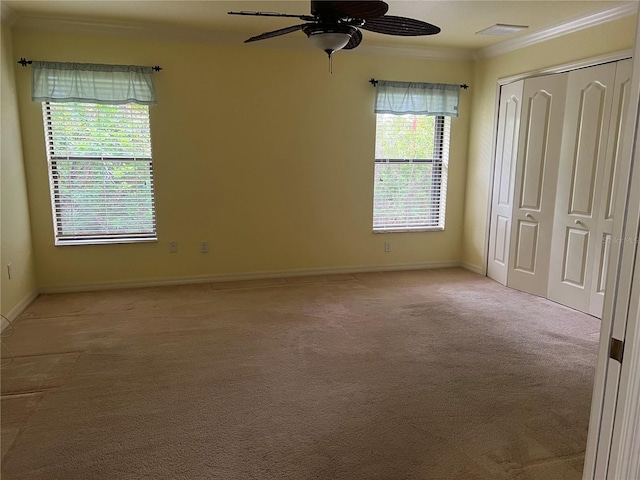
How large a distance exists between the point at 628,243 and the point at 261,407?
2093 millimetres

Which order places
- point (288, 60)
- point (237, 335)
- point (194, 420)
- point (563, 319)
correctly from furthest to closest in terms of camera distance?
point (288, 60), point (563, 319), point (237, 335), point (194, 420)

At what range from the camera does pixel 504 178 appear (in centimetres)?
Answer: 498

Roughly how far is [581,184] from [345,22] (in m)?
2.76

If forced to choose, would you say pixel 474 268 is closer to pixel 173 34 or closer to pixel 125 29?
pixel 173 34

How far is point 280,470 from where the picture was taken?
2.07 m

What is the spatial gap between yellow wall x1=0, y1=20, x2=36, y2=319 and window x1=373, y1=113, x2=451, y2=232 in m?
3.62

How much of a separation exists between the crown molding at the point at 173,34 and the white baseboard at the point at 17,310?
250 cm

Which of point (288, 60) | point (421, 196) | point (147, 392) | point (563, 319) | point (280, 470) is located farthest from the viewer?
point (421, 196)

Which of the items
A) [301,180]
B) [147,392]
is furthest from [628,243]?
[301,180]

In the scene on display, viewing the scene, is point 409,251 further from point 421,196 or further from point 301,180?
point 301,180

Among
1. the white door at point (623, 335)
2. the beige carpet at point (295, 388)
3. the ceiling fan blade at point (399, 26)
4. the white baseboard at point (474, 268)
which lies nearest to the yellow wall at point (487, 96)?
the white baseboard at point (474, 268)

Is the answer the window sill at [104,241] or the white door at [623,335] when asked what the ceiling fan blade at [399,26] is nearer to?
the white door at [623,335]

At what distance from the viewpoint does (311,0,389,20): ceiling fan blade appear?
2.22 metres

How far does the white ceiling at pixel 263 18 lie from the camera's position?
11.9 feet
